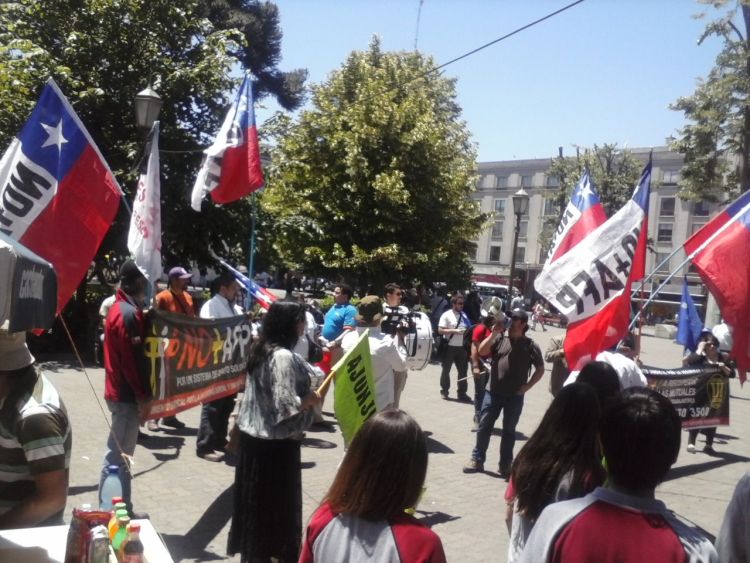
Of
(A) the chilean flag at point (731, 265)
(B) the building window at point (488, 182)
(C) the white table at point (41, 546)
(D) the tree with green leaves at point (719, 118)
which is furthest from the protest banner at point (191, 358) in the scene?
(B) the building window at point (488, 182)

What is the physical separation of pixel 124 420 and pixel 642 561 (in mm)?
4069

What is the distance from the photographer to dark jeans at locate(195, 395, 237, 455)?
7645 millimetres

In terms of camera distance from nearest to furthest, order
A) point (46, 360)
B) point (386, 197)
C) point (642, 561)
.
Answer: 1. point (642, 561)
2. point (46, 360)
3. point (386, 197)

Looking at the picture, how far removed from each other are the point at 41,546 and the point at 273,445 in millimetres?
1821

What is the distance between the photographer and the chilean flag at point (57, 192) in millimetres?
4578

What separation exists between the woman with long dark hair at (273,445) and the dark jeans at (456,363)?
7.93 m

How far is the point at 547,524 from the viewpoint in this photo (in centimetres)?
233

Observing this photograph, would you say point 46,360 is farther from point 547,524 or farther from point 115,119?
point 547,524

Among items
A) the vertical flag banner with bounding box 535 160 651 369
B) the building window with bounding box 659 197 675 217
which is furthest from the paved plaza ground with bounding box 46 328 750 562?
the building window with bounding box 659 197 675 217

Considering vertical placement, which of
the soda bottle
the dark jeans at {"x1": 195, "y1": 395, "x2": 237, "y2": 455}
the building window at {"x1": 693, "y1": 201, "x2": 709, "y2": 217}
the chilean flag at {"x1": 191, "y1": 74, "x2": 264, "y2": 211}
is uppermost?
the building window at {"x1": 693, "y1": 201, "x2": 709, "y2": 217}

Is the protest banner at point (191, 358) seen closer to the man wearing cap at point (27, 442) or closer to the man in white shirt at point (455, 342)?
the man wearing cap at point (27, 442)

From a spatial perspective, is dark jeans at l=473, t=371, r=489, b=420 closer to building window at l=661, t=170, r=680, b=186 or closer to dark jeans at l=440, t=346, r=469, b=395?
dark jeans at l=440, t=346, r=469, b=395

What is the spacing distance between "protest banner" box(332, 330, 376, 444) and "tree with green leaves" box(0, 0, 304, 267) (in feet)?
32.0

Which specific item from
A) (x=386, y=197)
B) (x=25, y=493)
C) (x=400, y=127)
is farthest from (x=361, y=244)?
(x=25, y=493)
